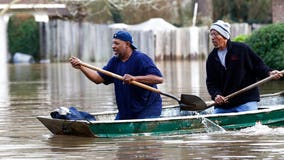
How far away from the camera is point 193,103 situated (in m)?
14.9

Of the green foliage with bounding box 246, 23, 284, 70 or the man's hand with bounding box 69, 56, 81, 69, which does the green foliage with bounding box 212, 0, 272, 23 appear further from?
the man's hand with bounding box 69, 56, 81, 69

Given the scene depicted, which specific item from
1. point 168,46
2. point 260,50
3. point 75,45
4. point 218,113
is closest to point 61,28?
point 75,45

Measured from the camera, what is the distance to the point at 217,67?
48.4ft

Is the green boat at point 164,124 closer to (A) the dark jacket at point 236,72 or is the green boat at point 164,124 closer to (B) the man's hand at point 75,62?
(A) the dark jacket at point 236,72

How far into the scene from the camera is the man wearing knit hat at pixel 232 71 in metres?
14.6

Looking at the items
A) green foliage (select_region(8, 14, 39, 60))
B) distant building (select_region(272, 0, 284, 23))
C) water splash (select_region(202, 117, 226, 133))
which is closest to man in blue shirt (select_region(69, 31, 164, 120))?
water splash (select_region(202, 117, 226, 133))

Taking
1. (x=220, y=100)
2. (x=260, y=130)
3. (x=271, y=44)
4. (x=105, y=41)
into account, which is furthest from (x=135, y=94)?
(x=105, y=41)

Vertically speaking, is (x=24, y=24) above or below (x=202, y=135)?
above

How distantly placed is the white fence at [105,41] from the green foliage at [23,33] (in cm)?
53

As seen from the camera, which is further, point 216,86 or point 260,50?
point 260,50

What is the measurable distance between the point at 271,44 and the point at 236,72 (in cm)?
1243

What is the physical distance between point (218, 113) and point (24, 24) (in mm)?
35626

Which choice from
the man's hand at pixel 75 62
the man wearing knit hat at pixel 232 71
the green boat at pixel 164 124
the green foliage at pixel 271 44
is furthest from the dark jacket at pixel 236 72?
the green foliage at pixel 271 44

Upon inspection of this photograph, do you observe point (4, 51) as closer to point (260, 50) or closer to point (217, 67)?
point (260, 50)
